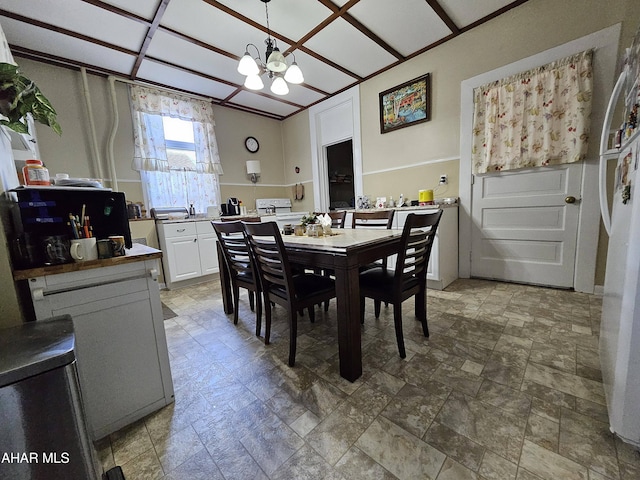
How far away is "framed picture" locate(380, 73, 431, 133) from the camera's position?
9.85 ft

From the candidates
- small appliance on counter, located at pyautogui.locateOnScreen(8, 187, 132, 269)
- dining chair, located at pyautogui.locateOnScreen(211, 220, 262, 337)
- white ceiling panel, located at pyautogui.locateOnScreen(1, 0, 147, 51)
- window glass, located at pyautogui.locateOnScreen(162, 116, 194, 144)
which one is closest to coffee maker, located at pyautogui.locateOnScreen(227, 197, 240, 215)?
window glass, located at pyautogui.locateOnScreen(162, 116, 194, 144)

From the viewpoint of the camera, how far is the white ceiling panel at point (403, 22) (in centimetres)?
226

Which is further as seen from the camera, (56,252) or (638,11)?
(638,11)

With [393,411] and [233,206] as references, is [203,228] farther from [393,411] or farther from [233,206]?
[393,411]

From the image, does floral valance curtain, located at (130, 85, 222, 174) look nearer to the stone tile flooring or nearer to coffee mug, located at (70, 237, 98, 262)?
the stone tile flooring

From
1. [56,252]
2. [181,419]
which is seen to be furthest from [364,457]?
[56,252]

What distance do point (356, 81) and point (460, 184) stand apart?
2.10 meters

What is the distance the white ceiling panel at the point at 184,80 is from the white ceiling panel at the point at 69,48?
0.54ft

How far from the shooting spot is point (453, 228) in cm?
286

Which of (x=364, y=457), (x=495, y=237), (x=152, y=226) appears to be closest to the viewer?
(x=364, y=457)

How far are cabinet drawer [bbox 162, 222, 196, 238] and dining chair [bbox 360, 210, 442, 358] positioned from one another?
2.59 m

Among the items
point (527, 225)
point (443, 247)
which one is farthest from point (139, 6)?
point (527, 225)

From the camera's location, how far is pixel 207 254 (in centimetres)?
349

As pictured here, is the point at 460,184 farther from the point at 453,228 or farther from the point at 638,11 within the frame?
the point at 638,11
